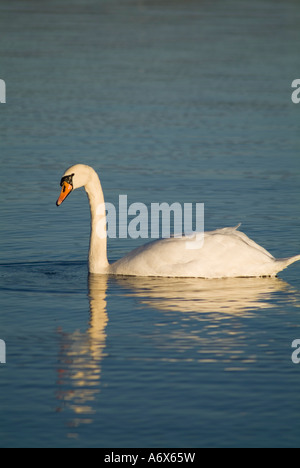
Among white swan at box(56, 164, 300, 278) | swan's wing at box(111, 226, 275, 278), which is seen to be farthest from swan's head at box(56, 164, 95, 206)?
swan's wing at box(111, 226, 275, 278)

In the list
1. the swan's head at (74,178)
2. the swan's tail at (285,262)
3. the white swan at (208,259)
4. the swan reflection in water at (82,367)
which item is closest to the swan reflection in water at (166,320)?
the swan reflection in water at (82,367)

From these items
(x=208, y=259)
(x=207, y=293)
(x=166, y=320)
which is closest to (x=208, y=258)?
(x=208, y=259)

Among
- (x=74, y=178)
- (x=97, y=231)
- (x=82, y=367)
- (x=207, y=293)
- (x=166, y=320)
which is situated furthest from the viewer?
(x=97, y=231)

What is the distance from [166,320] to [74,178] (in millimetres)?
3605

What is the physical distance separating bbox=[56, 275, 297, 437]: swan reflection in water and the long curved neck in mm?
207

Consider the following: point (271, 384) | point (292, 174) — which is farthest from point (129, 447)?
point (292, 174)

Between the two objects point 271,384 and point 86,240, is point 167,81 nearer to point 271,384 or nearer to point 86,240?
point 86,240

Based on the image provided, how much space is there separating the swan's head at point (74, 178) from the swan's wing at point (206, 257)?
60.5 inches

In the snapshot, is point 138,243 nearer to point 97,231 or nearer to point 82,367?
point 97,231

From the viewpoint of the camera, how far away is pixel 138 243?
17.1 meters

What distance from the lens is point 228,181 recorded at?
21.0 metres

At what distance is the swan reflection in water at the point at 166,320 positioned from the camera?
33.7 feet

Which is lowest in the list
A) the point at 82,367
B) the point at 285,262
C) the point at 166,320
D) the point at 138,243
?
the point at 82,367

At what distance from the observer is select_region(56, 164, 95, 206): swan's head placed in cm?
1520
